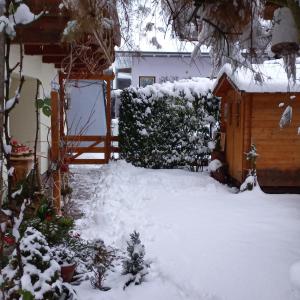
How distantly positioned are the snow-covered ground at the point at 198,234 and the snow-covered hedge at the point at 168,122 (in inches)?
63.1

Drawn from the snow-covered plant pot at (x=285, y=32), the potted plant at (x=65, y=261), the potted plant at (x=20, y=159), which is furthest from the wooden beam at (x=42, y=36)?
the snow-covered plant pot at (x=285, y=32)

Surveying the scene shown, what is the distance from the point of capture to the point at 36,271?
2.74 m

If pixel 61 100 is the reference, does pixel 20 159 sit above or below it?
below

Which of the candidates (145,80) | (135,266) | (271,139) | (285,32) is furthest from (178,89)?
(145,80)

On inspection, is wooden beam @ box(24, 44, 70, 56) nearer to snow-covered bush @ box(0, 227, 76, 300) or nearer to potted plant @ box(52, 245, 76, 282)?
potted plant @ box(52, 245, 76, 282)

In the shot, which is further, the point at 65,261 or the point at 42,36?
the point at 42,36

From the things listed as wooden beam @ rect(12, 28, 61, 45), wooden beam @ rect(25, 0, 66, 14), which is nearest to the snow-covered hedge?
wooden beam @ rect(12, 28, 61, 45)

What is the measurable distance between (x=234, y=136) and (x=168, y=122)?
2.31 metres

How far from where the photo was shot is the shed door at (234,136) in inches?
332

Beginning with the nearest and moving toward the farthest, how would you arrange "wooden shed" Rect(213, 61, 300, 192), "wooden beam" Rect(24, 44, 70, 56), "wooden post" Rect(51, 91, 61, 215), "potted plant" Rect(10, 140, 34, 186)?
"wooden post" Rect(51, 91, 61, 215) → "potted plant" Rect(10, 140, 34, 186) → "wooden beam" Rect(24, 44, 70, 56) → "wooden shed" Rect(213, 61, 300, 192)

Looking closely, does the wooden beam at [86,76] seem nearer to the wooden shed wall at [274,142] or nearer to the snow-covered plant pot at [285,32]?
the wooden shed wall at [274,142]

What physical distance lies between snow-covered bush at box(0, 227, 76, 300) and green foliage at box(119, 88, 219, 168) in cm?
781

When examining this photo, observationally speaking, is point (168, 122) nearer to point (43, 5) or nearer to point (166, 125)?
point (166, 125)

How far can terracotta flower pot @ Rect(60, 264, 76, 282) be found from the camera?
3.44 m
